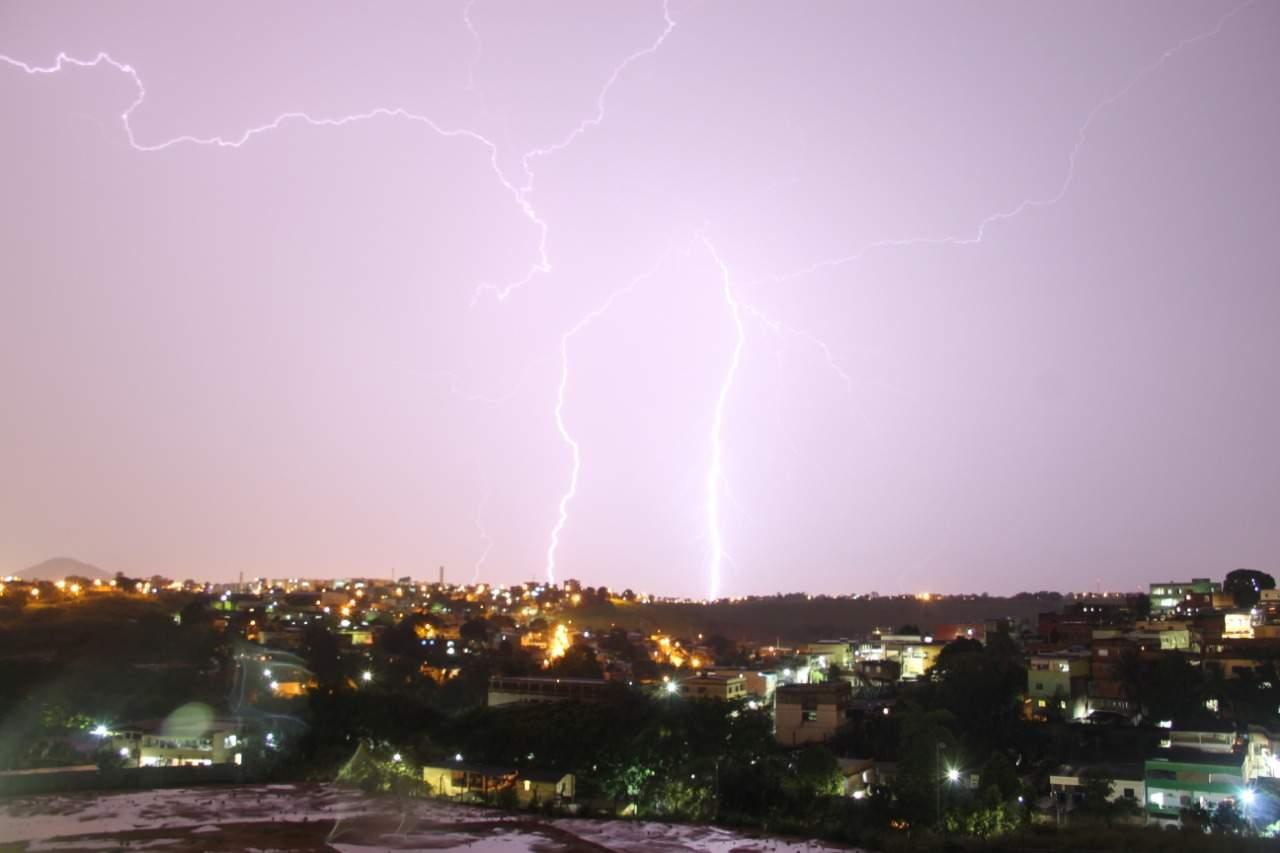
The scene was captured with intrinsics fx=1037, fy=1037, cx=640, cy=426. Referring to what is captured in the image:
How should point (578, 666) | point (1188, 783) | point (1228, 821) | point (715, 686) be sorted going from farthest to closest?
point (578, 666), point (715, 686), point (1188, 783), point (1228, 821)

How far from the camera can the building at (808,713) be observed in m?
18.9

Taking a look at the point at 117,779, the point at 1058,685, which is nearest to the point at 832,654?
the point at 1058,685

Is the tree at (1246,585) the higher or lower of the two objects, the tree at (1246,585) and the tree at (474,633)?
the higher

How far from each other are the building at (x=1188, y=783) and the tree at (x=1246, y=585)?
714 inches

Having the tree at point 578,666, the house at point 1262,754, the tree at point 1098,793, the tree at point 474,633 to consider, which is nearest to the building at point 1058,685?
the house at point 1262,754

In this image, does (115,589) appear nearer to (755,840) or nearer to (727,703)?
(727,703)

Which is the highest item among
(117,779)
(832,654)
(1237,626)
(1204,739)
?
(1237,626)

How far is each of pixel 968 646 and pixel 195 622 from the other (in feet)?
71.1

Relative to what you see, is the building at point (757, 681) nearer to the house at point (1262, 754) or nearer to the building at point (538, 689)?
the building at point (538, 689)

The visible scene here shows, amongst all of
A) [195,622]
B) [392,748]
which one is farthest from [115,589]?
[392,748]

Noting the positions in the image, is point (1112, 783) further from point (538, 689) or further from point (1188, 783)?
point (538, 689)

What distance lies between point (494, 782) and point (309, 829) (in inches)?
122

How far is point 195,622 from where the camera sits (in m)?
30.3

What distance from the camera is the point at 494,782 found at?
14.2m
